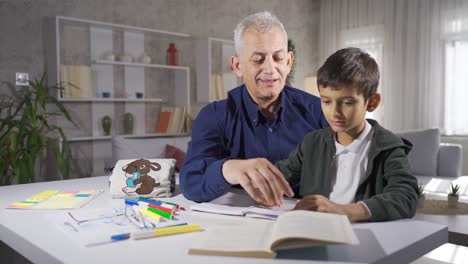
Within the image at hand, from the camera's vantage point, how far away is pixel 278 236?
630mm

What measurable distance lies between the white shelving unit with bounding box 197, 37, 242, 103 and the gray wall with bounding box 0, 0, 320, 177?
13cm

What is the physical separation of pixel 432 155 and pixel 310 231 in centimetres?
328

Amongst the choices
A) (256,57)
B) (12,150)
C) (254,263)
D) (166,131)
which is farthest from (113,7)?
(254,263)

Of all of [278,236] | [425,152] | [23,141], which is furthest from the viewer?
[425,152]

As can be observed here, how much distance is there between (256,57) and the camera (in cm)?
110

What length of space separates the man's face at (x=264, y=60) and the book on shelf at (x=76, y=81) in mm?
2573

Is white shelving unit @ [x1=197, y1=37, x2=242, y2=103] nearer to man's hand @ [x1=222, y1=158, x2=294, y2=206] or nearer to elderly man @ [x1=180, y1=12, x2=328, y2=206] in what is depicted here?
elderly man @ [x1=180, y1=12, x2=328, y2=206]

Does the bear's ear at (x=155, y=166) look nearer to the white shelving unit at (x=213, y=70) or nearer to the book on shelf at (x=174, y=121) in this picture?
the book on shelf at (x=174, y=121)

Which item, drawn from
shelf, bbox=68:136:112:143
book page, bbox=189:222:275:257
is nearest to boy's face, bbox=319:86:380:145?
book page, bbox=189:222:275:257

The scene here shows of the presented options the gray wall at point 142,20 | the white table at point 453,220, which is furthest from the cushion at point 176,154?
the white table at point 453,220

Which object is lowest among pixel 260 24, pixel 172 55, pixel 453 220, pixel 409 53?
pixel 453 220

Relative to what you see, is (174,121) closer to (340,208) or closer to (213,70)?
(213,70)

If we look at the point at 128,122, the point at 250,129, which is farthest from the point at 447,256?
the point at 128,122

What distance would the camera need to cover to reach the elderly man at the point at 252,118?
110 cm
